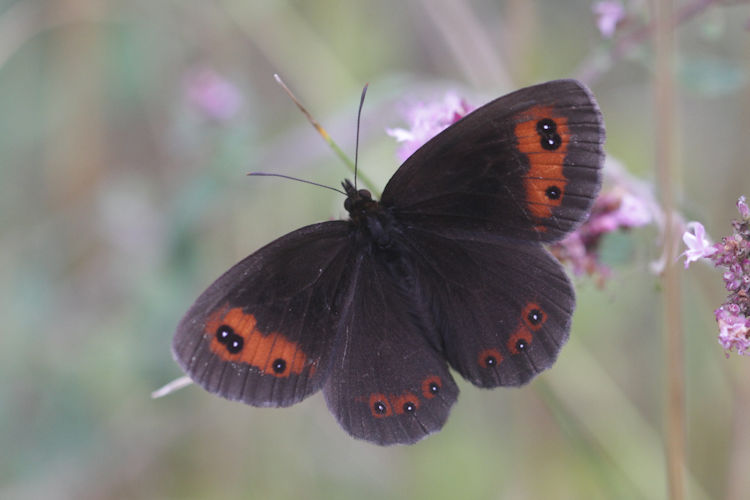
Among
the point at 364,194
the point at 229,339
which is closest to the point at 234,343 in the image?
the point at 229,339

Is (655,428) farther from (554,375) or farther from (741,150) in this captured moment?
(741,150)

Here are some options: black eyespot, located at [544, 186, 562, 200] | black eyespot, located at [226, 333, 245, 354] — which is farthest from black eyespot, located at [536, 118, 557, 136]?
black eyespot, located at [226, 333, 245, 354]

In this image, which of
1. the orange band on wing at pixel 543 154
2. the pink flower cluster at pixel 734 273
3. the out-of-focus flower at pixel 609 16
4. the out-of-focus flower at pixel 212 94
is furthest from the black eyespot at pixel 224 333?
the out-of-focus flower at pixel 212 94

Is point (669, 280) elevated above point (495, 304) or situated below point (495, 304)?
below

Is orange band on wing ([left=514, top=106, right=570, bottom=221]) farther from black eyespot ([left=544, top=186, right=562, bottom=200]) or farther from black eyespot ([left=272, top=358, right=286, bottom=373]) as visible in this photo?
black eyespot ([left=272, top=358, right=286, bottom=373])

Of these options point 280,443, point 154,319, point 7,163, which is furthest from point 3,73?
point 280,443

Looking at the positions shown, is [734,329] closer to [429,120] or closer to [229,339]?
[429,120]

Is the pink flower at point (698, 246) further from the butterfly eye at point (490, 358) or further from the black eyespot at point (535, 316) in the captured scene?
the butterfly eye at point (490, 358)
